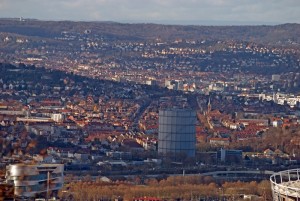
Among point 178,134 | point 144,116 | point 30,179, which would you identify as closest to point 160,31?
point 144,116

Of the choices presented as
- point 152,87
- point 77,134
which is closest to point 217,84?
point 152,87

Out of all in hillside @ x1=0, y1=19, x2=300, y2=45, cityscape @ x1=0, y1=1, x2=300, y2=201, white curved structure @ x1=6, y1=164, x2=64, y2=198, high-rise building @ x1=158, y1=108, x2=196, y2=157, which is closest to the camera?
white curved structure @ x1=6, y1=164, x2=64, y2=198

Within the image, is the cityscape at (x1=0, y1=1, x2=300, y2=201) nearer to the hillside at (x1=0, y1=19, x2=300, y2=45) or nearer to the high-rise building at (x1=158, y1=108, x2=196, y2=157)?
the high-rise building at (x1=158, y1=108, x2=196, y2=157)

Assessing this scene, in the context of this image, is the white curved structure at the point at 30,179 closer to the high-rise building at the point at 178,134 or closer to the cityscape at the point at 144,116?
the cityscape at the point at 144,116

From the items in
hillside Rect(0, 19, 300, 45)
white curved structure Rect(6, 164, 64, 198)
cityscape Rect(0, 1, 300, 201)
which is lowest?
hillside Rect(0, 19, 300, 45)

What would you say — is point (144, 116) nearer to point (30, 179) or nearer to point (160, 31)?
point (30, 179)

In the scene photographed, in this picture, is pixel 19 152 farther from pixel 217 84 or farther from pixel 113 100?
pixel 217 84

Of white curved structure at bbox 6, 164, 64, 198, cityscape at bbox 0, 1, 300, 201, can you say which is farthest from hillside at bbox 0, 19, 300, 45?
white curved structure at bbox 6, 164, 64, 198
